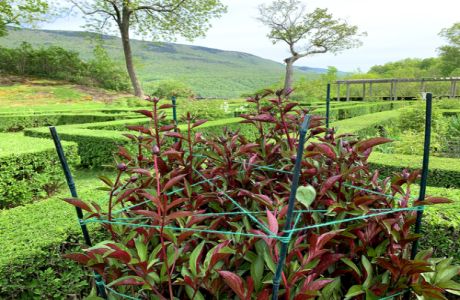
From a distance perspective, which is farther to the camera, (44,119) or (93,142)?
(44,119)

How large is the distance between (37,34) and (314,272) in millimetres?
72139

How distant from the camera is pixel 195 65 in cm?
7288

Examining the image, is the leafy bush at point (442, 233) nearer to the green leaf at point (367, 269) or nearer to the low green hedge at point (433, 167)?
the green leaf at point (367, 269)

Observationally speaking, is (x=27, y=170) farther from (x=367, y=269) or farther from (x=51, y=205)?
(x=367, y=269)

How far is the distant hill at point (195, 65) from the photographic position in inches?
1919

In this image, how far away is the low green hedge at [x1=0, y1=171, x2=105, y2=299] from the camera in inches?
75.5

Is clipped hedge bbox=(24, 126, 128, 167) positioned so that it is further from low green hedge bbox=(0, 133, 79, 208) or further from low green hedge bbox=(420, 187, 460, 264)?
low green hedge bbox=(420, 187, 460, 264)

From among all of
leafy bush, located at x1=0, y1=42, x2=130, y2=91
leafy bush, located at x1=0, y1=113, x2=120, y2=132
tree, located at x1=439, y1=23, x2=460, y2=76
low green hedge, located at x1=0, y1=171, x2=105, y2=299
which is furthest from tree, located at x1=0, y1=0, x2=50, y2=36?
tree, located at x1=439, y1=23, x2=460, y2=76

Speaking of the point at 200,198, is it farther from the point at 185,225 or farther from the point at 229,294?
the point at 229,294

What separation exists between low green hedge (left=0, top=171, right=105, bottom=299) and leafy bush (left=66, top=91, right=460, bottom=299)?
910 mm

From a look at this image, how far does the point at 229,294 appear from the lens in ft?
3.44

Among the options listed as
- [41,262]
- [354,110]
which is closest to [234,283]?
[41,262]

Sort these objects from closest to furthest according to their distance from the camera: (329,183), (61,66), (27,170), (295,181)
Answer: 1. (295,181)
2. (329,183)
3. (27,170)
4. (61,66)

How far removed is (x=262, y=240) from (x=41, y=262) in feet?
5.02
